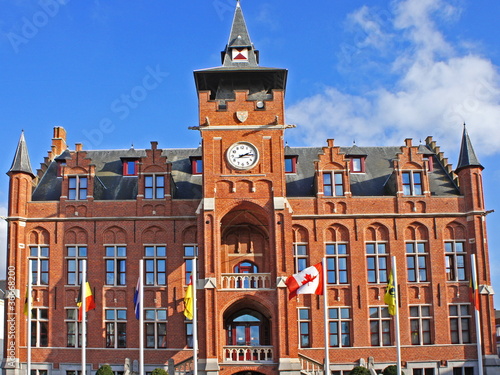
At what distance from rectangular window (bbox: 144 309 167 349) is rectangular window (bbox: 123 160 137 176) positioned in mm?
9557

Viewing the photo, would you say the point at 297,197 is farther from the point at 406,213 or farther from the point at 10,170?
the point at 10,170

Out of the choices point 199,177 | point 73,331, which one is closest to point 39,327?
point 73,331

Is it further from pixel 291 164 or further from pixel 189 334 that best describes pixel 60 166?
pixel 291 164

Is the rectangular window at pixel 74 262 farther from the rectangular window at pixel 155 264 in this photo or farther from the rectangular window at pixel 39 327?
the rectangular window at pixel 155 264

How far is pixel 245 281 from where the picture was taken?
40562 millimetres

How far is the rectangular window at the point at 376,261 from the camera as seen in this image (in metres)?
44.1

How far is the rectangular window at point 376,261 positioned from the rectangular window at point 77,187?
60.4 feet

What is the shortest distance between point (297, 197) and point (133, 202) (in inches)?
411

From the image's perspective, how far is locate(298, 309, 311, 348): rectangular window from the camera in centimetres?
4291

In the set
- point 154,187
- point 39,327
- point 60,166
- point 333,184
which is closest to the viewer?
point 39,327

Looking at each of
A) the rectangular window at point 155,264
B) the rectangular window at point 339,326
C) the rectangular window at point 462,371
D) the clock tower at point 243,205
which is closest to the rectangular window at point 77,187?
the rectangular window at point 155,264

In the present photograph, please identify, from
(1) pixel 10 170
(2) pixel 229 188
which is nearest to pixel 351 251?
(2) pixel 229 188

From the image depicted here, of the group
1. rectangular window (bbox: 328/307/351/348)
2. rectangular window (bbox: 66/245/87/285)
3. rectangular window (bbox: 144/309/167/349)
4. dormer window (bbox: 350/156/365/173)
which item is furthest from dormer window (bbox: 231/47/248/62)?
rectangular window (bbox: 328/307/351/348)

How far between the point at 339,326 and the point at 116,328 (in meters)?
13.7
